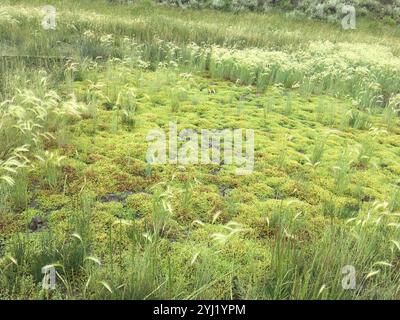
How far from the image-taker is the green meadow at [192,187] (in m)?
3.18

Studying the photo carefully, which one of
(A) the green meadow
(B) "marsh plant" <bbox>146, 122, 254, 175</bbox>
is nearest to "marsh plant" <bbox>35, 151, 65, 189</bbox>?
(A) the green meadow

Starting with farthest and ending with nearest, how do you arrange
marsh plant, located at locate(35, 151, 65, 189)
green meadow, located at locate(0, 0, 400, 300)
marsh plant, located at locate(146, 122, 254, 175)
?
marsh plant, located at locate(146, 122, 254, 175) → marsh plant, located at locate(35, 151, 65, 189) → green meadow, located at locate(0, 0, 400, 300)

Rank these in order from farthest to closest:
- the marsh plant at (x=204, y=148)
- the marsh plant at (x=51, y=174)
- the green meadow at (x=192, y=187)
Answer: the marsh plant at (x=204, y=148), the marsh plant at (x=51, y=174), the green meadow at (x=192, y=187)

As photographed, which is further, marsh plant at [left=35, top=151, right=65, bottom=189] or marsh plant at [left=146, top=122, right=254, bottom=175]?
marsh plant at [left=146, top=122, right=254, bottom=175]

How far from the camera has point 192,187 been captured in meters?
4.79

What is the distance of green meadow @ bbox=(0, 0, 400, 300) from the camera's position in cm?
318

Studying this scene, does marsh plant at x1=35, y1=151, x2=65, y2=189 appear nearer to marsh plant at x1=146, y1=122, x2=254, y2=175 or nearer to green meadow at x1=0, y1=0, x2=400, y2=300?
green meadow at x1=0, y1=0, x2=400, y2=300

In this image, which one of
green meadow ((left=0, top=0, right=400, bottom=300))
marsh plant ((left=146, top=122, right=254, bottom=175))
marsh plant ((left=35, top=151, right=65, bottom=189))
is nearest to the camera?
green meadow ((left=0, top=0, right=400, bottom=300))

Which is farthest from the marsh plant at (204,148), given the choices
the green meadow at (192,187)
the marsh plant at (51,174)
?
the marsh plant at (51,174)

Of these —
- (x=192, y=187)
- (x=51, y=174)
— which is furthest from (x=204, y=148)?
(x=51, y=174)

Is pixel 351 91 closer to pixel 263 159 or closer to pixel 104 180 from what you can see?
pixel 263 159

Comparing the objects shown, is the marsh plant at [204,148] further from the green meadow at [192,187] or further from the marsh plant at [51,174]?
the marsh plant at [51,174]

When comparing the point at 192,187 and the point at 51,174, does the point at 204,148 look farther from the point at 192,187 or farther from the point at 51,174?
the point at 51,174

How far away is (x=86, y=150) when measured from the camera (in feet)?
18.9
